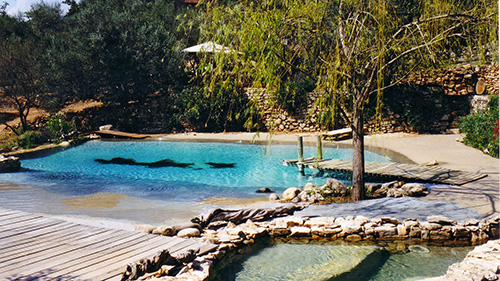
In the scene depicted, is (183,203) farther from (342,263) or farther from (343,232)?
(342,263)

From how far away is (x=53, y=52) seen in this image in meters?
23.8

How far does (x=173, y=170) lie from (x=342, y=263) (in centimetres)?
945

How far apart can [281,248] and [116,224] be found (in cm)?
351

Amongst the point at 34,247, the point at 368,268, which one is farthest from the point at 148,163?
the point at 368,268

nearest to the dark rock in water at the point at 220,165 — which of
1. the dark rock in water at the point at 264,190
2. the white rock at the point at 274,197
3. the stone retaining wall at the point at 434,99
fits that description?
the dark rock in water at the point at 264,190

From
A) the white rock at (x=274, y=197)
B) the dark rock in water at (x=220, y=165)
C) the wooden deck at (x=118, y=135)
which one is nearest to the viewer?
the white rock at (x=274, y=197)

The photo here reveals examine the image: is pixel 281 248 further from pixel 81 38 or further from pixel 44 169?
pixel 81 38

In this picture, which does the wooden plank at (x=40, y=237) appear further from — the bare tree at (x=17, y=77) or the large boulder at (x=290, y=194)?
the bare tree at (x=17, y=77)

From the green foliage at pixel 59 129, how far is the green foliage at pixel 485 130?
724 inches

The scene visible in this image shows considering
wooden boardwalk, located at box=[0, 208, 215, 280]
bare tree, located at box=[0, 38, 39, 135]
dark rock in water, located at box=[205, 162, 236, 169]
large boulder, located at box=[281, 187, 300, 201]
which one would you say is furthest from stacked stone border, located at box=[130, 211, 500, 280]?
bare tree, located at box=[0, 38, 39, 135]

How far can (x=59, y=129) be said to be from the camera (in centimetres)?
2253

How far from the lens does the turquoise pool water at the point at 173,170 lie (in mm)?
12820

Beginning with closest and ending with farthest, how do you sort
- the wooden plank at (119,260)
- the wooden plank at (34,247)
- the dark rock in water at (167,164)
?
the wooden plank at (119,260) → the wooden plank at (34,247) → the dark rock in water at (167,164)

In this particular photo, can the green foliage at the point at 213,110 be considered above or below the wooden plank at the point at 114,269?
above
